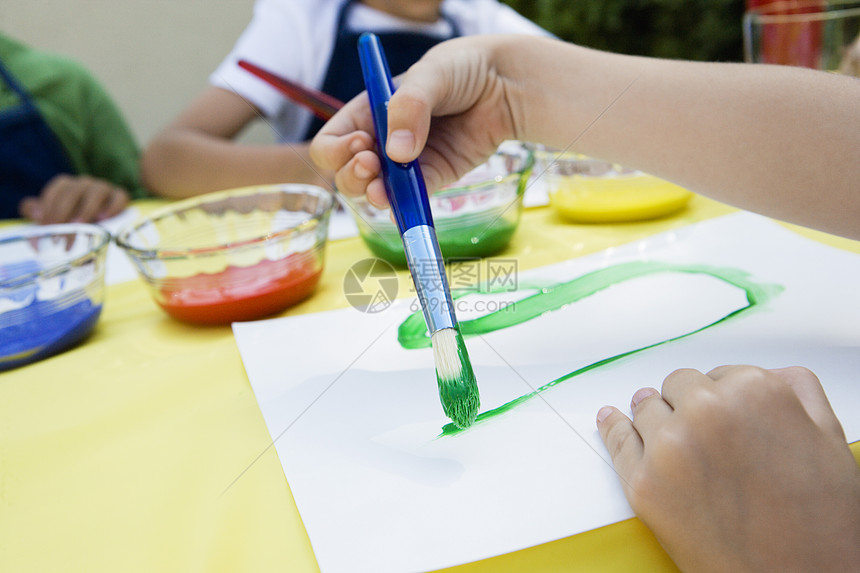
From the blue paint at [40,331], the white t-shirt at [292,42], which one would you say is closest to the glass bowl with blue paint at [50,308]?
the blue paint at [40,331]

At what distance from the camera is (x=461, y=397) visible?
34cm

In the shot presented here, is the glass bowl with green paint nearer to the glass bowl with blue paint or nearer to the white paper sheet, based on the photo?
the white paper sheet

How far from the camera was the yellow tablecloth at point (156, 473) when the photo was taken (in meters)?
0.27

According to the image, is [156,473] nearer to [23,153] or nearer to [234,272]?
[234,272]

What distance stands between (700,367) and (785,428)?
10 cm

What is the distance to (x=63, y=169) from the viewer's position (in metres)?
1.21

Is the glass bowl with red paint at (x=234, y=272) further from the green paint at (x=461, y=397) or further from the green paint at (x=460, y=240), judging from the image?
the green paint at (x=461, y=397)

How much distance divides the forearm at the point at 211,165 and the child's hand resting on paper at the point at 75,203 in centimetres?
11

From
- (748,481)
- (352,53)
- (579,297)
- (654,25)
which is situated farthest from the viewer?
(654,25)

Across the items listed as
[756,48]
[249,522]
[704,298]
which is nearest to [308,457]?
[249,522]

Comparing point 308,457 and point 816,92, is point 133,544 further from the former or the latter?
point 816,92

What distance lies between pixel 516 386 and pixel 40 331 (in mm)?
395

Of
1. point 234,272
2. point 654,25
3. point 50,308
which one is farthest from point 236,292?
point 654,25

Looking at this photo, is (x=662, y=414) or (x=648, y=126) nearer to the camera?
(x=662, y=414)
